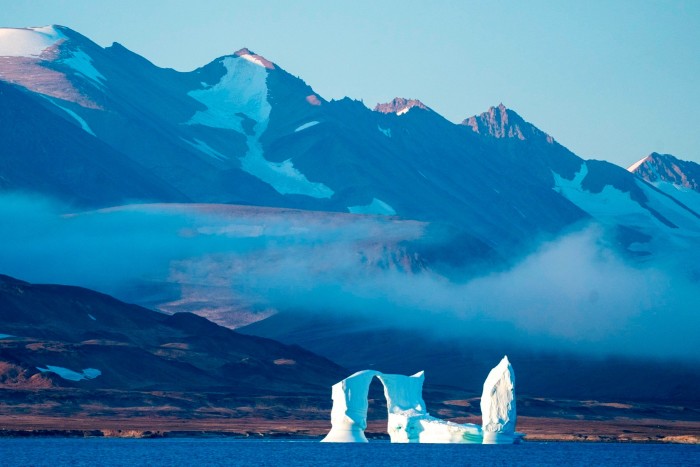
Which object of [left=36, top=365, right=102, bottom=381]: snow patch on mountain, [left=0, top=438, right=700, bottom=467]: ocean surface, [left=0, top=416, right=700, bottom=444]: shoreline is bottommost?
[left=0, top=438, right=700, bottom=467]: ocean surface

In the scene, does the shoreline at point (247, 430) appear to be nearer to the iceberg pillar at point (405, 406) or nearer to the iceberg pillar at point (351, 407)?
the iceberg pillar at point (405, 406)

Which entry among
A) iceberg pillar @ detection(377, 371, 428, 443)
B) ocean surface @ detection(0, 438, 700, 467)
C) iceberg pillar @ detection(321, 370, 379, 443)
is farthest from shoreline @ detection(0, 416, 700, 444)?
iceberg pillar @ detection(321, 370, 379, 443)

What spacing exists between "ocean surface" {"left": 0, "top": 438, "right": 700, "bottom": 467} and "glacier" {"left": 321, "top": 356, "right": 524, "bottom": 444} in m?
1.86

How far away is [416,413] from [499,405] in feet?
26.7

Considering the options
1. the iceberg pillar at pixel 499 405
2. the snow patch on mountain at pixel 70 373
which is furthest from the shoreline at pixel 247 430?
the iceberg pillar at pixel 499 405

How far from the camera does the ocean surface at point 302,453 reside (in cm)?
10575

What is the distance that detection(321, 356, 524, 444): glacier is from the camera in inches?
4306

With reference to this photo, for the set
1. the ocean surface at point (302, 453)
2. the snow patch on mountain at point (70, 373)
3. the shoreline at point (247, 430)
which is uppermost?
the snow patch on mountain at point (70, 373)

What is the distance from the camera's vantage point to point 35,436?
129125 millimetres

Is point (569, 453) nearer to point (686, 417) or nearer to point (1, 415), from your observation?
point (1, 415)

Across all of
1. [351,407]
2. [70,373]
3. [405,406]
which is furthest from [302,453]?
[70,373]

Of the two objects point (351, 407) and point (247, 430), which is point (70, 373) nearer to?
point (247, 430)

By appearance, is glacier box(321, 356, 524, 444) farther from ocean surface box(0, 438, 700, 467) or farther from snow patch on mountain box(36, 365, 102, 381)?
snow patch on mountain box(36, 365, 102, 381)

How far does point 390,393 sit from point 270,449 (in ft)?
40.3
